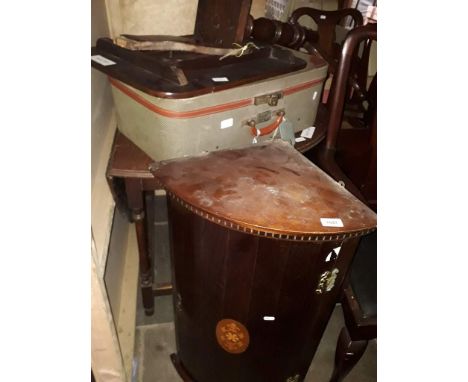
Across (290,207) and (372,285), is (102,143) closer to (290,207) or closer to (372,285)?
(290,207)

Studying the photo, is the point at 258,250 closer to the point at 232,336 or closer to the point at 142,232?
the point at 232,336

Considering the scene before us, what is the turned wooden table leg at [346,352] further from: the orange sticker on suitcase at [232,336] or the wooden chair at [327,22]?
the wooden chair at [327,22]

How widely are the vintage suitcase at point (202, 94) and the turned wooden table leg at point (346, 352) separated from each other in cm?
75

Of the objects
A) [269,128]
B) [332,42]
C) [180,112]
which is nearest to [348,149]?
[269,128]

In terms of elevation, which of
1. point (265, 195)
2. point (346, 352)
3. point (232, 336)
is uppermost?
point (265, 195)

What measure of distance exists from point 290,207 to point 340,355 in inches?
27.4

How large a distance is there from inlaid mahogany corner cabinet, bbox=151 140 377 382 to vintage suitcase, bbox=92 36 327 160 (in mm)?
96

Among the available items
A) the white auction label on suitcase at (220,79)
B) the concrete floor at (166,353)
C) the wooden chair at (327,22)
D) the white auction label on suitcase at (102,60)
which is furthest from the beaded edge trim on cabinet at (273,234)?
the wooden chair at (327,22)

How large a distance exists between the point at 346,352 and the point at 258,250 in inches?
24.8

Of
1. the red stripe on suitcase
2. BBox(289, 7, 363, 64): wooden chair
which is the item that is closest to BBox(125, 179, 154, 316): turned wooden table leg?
the red stripe on suitcase

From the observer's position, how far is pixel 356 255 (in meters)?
1.32

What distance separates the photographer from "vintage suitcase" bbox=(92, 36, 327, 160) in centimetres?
109

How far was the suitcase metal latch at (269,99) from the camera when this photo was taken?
3.98 feet
